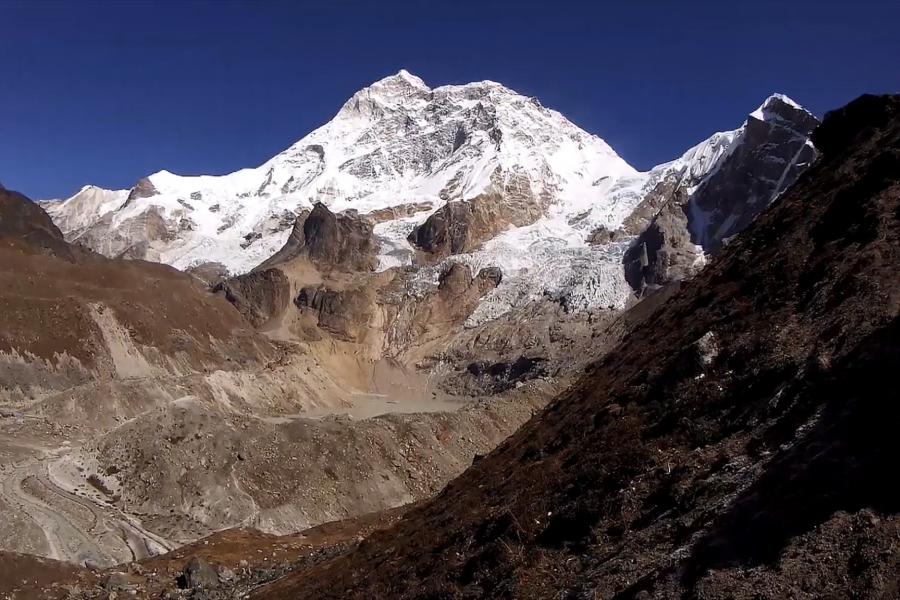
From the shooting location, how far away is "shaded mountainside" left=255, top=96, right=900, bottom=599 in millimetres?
12906

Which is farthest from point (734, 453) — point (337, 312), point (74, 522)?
point (337, 312)

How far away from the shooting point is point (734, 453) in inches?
651

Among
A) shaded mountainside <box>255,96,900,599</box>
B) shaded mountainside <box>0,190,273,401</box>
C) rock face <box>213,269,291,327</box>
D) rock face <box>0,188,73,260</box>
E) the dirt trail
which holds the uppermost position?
rock face <box>0,188,73,260</box>

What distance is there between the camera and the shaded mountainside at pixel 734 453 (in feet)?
42.3

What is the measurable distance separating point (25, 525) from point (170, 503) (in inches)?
407

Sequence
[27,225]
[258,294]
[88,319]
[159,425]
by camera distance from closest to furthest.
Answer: [159,425], [88,319], [27,225], [258,294]

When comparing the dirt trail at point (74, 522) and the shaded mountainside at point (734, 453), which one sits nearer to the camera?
the shaded mountainside at point (734, 453)

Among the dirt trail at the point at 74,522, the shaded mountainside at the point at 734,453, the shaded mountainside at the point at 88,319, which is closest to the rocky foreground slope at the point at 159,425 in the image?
the dirt trail at the point at 74,522

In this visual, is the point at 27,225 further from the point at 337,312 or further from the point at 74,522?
the point at 74,522

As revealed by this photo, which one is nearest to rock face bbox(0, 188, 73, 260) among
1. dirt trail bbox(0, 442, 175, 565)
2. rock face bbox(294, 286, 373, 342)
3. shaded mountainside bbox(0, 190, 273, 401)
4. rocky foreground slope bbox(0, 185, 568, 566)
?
shaded mountainside bbox(0, 190, 273, 401)

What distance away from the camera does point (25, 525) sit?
150 feet

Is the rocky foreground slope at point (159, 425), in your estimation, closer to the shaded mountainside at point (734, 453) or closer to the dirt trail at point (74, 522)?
the dirt trail at point (74, 522)

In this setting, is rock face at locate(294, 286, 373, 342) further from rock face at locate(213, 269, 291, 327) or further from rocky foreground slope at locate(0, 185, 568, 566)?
rocky foreground slope at locate(0, 185, 568, 566)

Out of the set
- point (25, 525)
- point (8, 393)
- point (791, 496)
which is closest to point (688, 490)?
point (791, 496)
